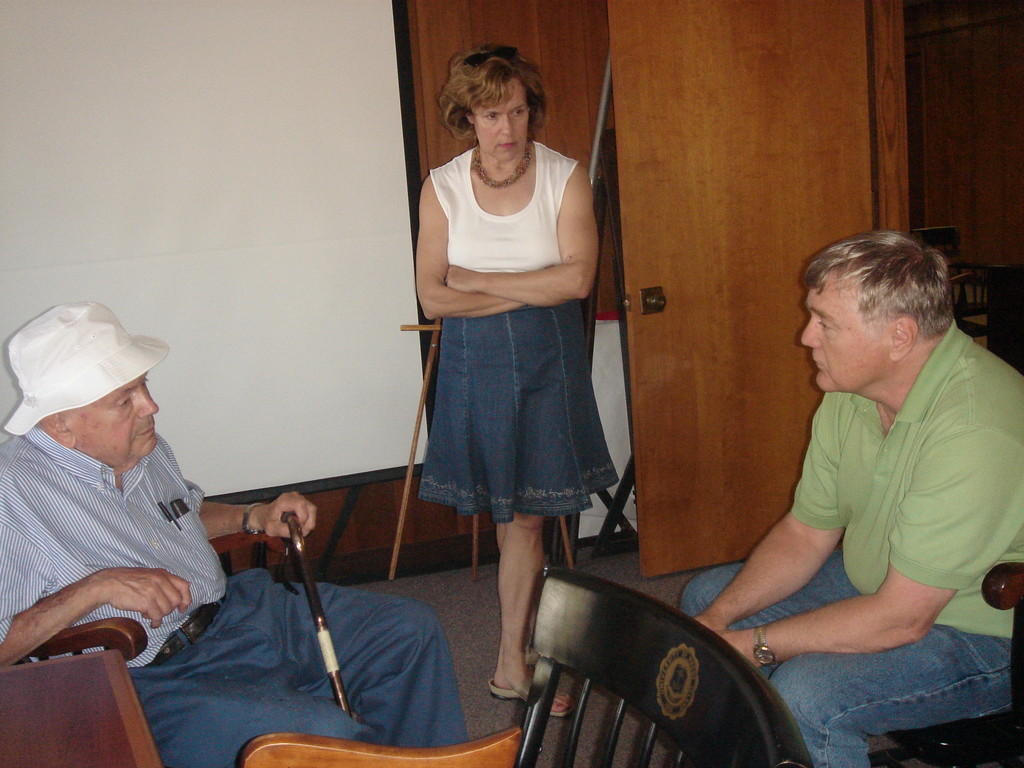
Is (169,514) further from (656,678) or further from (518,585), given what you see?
(656,678)

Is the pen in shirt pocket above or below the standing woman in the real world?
below

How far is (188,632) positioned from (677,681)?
1.13m

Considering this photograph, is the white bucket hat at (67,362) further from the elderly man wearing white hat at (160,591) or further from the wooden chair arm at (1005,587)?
the wooden chair arm at (1005,587)

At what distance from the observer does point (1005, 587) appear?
136cm

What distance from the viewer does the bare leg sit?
2426 millimetres

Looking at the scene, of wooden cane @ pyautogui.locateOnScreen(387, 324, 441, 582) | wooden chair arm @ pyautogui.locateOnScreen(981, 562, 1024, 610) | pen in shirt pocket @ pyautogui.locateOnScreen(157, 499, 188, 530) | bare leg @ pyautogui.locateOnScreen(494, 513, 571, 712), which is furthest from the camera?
wooden cane @ pyautogui.locateOnScreen(387, 324, 441, 582)

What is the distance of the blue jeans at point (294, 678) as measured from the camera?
1511 millimetres

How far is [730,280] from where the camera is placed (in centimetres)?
314

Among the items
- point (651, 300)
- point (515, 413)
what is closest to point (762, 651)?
point (515, 413)

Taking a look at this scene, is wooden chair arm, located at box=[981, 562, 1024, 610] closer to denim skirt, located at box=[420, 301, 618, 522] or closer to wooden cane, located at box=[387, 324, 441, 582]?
denim skirt, located at box=[420, 301, 618, 522]

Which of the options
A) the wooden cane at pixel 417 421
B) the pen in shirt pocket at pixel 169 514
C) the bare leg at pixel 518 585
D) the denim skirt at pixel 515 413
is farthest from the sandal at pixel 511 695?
the pen in shirt pocket at pixel 169 514

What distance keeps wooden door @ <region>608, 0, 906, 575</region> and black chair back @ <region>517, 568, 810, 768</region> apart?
2.04 m

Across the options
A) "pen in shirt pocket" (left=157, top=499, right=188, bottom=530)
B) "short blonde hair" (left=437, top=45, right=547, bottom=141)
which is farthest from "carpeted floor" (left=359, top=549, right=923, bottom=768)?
"short blonde hair" (left=437, top=45, right=547, bottom=141)

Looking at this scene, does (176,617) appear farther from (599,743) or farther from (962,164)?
(962,164)
